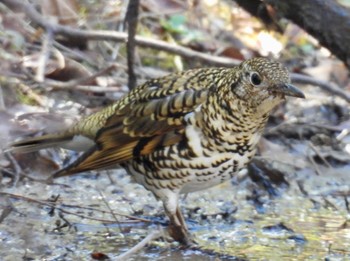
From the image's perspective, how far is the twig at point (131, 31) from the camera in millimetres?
6770

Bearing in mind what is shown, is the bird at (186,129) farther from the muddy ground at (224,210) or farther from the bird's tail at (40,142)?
the muddy ground at (224,210)

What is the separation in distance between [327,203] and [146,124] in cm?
160

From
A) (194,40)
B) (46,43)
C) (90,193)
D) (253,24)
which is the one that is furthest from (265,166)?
(253,24)

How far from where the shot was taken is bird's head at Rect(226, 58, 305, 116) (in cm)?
493

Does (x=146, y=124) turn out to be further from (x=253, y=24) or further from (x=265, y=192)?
(x=253, y=24)

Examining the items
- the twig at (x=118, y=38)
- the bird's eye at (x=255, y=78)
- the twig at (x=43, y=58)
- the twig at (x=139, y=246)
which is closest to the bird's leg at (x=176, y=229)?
the twig at (x=139, y=246)

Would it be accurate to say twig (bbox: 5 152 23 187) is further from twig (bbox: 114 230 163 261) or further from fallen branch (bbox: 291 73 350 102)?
fallen branch (bbox: 291 73 350 102)

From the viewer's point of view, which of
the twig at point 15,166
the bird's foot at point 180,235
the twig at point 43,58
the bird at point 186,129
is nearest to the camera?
the bird at point 186,129

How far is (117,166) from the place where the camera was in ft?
18.8

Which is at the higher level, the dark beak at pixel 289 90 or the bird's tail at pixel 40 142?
the bird's tail at pixel 40 142

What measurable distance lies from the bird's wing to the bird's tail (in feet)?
0.99

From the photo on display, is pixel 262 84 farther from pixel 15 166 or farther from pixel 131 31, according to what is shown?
pixel 131 31

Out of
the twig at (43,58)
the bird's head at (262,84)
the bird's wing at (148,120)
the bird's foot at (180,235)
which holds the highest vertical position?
the twig at (43,58)

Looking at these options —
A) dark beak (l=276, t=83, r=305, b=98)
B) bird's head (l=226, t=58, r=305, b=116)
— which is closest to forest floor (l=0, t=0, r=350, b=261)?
bird's head (l=226, t=58, r=305, b=116)
